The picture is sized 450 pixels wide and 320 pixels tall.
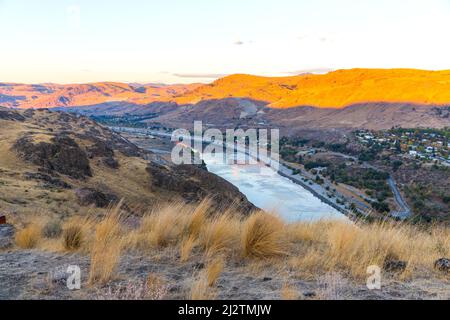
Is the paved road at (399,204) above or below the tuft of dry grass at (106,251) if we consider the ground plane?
below

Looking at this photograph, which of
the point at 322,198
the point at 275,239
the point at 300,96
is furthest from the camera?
the point at 300,96

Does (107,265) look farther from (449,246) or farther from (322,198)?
(322,198)

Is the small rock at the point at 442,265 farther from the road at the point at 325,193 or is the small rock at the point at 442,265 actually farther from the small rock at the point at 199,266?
the road at the point at 325,193

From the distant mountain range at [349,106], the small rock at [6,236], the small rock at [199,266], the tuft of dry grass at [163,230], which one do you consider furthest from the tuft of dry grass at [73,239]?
the distant mountain range at [349,106]

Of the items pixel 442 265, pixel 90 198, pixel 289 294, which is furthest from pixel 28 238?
pixel 90 198
